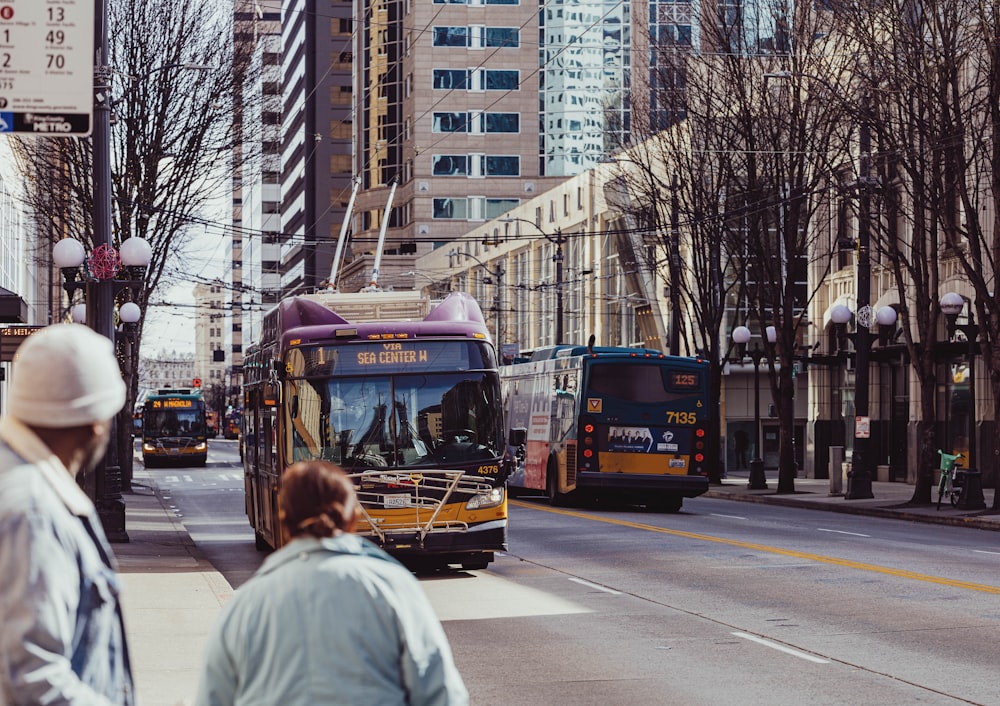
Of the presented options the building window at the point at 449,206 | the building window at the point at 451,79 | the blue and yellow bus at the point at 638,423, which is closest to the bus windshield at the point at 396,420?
the blue and yellow bus at the point at 638,423

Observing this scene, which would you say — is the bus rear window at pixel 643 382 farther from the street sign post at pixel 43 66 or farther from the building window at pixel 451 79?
the building window at pixel 451 79

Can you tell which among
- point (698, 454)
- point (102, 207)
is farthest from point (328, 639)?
point (698, 454)

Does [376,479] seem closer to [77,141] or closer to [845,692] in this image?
[845,692]

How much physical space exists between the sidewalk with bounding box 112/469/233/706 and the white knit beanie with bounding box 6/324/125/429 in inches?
87.8

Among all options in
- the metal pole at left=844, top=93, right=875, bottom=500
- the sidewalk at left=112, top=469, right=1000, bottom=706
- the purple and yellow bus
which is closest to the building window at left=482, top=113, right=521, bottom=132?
the sidewalk at left=112, top=469, right=1000, bottom=706

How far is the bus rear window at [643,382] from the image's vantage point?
3372 cm

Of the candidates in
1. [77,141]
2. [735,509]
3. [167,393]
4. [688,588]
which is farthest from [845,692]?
[167,393]

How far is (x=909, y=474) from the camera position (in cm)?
4772

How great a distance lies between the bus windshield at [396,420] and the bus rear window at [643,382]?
48.1 ft

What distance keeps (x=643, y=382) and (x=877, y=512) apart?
557cm

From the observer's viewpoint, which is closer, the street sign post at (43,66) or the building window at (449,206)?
the street sign post at (43,66)

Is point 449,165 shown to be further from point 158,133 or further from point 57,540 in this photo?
point 57,540

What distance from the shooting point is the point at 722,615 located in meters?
14.9

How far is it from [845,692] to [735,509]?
83.1 ft
